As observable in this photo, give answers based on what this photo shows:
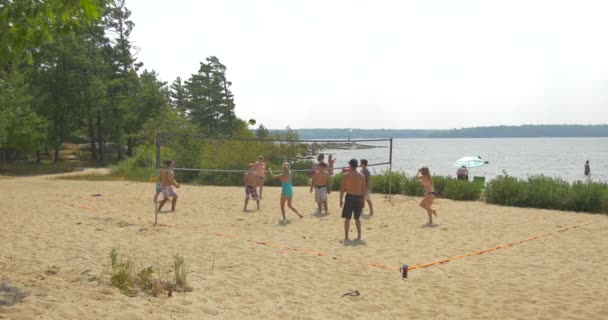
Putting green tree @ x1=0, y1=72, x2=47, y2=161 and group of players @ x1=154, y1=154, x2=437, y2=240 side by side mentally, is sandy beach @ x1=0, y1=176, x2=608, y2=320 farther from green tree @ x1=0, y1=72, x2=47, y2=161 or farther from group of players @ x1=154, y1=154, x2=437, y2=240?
green tree @ x1=0, y1=72, x2=47, y2=161

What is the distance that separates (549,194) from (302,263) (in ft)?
32.8

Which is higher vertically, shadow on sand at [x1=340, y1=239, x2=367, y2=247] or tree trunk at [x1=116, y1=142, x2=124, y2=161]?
tree trunk at [x1=116, y1=142, x2=124, y2=161]

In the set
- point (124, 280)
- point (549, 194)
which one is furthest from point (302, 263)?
point (549, 194)

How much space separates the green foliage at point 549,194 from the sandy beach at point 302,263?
3.08 ft

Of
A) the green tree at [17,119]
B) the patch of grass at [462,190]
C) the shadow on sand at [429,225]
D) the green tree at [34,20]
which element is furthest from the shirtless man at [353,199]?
the green tree at [17,119]

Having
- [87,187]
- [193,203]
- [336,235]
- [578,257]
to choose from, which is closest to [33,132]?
[87,187]

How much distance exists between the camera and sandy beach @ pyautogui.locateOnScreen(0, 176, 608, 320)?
5.26m

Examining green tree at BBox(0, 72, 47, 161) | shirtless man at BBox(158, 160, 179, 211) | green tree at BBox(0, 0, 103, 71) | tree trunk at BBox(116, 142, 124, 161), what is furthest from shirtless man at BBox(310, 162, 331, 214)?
tree trunk at BBox(116, 142, 124, 161)

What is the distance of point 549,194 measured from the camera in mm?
14562

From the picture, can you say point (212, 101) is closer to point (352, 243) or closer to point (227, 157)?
point (227, 157)

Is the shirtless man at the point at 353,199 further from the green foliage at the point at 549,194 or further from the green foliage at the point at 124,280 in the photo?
the green foliage at the point at 549,194

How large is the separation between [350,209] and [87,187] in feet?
41.2

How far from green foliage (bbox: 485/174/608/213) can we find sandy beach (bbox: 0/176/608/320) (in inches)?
37.0

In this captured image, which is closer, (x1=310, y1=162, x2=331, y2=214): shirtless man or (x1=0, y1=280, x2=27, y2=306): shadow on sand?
(x1=0, y1=280, x2=27, y2=306): shadow on sand
